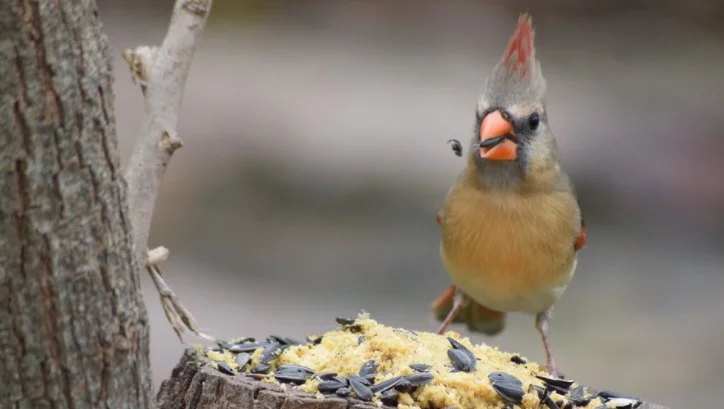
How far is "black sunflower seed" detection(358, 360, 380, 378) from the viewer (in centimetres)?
183

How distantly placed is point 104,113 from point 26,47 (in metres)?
0.12

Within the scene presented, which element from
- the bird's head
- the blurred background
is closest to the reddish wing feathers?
the bird's head

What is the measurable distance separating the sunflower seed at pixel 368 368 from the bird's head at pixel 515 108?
24.5 inches

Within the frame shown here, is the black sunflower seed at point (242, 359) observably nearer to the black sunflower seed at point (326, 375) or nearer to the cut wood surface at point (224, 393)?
the cut wood surface at point (224, 393)

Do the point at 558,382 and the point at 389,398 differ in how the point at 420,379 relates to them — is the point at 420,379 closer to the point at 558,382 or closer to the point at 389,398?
the point at 389,398

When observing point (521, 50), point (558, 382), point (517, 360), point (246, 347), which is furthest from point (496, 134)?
point (246, 347)

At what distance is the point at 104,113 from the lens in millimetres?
1236

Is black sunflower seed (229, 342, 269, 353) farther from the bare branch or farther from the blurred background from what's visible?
the blurred background

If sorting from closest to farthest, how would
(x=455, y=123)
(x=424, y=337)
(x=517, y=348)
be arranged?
(x=424, y=337), (x=517, y=348), (x=455, y=123)

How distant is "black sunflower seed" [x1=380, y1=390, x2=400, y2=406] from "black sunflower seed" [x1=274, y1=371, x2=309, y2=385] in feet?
0.49

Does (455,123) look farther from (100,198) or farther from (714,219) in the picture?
(100,198)

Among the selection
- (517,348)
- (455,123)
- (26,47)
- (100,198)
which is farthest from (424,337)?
(455,123)

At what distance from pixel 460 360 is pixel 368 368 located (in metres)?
0.19

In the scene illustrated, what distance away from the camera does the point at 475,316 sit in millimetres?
2896
